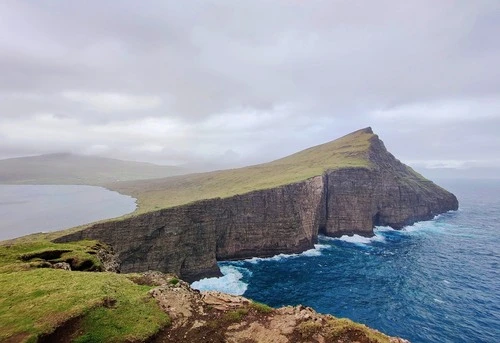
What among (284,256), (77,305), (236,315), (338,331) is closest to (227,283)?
(284,256)

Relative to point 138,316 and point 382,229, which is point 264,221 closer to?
point 382,229

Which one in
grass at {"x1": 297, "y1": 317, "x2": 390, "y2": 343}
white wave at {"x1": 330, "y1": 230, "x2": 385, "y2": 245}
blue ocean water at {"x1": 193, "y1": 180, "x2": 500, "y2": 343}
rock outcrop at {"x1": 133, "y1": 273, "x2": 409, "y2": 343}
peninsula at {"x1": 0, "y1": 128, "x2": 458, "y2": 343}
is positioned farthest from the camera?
white wave at {"x1": 330, "y1": 230, "x2": 385, "y2": 245}

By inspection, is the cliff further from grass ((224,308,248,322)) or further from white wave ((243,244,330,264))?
white wave ((243,244,330,264))

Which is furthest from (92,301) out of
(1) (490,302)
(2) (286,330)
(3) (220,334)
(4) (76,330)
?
(1) (490,302)

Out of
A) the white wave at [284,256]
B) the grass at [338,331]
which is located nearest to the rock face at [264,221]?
the white wave at [284,256]

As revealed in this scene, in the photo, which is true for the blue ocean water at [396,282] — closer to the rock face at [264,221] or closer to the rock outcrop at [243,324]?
the rock face at [264,221]

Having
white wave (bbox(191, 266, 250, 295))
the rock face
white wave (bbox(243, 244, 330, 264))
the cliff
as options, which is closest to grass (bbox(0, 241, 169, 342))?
the cliff
